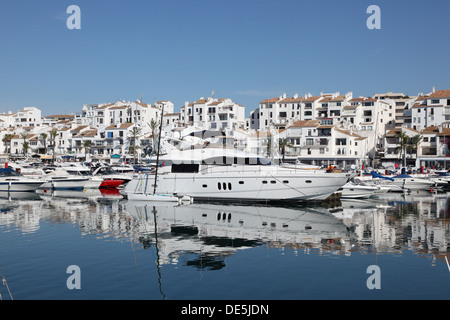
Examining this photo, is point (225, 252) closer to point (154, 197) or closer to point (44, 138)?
point (154, 197)

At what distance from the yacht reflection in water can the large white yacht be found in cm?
160

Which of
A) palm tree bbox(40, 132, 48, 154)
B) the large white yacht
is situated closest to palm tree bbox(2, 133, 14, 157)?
palm tree bbox(40, 132, 48, 154)

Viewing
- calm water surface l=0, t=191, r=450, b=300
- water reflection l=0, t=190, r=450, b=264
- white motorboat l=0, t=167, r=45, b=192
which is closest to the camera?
calm water surface l=0, t=191, r=450, b=300

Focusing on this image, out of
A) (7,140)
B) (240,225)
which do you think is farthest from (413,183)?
(7,140)

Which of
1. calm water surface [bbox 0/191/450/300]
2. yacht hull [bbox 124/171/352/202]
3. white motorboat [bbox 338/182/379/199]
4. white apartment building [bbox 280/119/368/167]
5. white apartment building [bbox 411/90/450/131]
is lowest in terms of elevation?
calm water surface [bbox 0/191/450/300]

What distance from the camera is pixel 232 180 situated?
35375mm

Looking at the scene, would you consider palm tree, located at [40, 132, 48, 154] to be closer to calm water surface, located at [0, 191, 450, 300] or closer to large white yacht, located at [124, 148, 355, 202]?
large white yacht, located at [124, 148, 355, 202]

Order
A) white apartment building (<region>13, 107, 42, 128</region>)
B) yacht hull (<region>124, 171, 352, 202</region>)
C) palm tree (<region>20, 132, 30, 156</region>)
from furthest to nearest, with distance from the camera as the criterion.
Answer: white apartment building (<region>13, 107, 42, 128</region>)
palm tree (<region>20, 132, 30, 156</region>)
yacht hull (<region>124, 171, 352, 202</region>)

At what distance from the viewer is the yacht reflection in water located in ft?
62.8

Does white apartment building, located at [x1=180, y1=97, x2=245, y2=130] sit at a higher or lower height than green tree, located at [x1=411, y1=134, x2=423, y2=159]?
higher

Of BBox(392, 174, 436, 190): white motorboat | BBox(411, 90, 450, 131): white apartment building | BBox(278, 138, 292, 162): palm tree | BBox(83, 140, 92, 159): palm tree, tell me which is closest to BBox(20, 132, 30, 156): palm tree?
BBox(83, 140, 92, 159): palm tree

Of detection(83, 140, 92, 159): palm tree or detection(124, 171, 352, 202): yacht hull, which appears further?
detection(83, 140, 92, 159): palm tree

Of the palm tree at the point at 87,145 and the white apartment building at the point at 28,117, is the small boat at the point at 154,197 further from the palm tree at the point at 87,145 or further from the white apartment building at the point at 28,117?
the white apartment building at the point at 28,117
